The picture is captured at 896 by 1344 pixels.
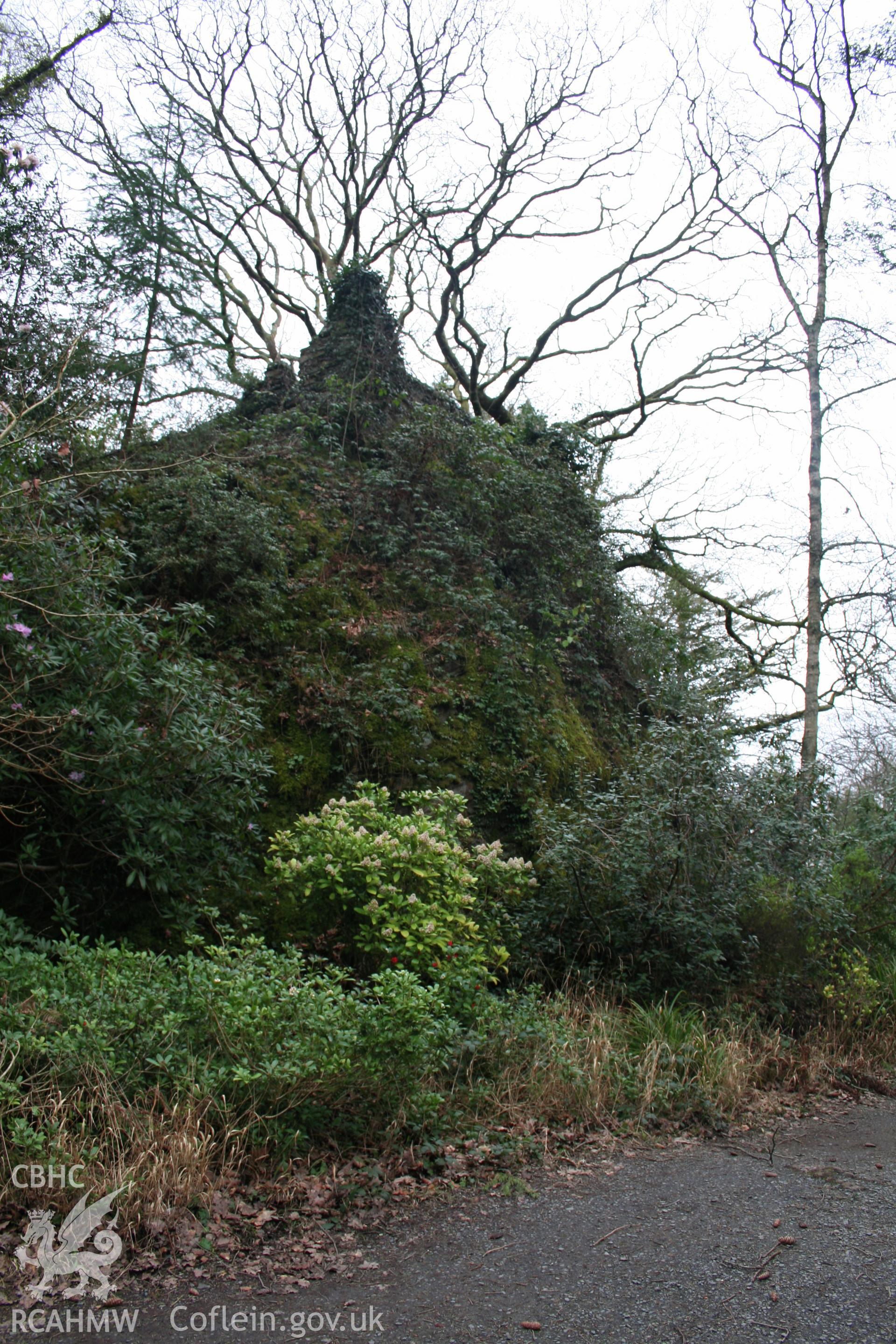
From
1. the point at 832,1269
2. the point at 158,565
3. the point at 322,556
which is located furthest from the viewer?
the point at 322,556

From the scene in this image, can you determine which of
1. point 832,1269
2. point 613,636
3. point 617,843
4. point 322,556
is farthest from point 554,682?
point 832,1269

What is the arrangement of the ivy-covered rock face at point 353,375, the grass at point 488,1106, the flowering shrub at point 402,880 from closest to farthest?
the grass at point 488,1106, the flowering shrub at point 402,880, the ivy-covered rock face at point 353,375

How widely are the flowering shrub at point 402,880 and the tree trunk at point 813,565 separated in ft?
16.5

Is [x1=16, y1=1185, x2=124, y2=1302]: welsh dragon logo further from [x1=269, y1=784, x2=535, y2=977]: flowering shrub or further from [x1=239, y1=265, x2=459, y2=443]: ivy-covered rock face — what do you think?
[x1=239, y1=265, x2=459, y2=443]: ivy-covered rock face

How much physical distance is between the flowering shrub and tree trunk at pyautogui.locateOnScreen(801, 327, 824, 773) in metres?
5.02

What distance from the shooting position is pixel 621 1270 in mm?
3104

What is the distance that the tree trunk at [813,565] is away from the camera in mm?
9555

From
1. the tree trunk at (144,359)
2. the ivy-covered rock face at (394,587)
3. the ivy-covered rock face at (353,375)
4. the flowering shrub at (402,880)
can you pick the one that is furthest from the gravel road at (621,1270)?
the ivy-covered rock face at (353,375)

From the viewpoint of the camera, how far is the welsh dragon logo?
9.00 feet

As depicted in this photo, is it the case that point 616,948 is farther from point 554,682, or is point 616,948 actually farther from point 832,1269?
point 554,682

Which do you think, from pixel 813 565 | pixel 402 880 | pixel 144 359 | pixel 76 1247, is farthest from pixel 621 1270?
pixel 144 359

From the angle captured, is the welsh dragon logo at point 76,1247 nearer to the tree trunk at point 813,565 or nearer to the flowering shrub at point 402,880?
the flowering shrub at point 402,880

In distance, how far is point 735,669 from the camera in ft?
38.2

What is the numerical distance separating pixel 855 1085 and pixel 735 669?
6.58 m
